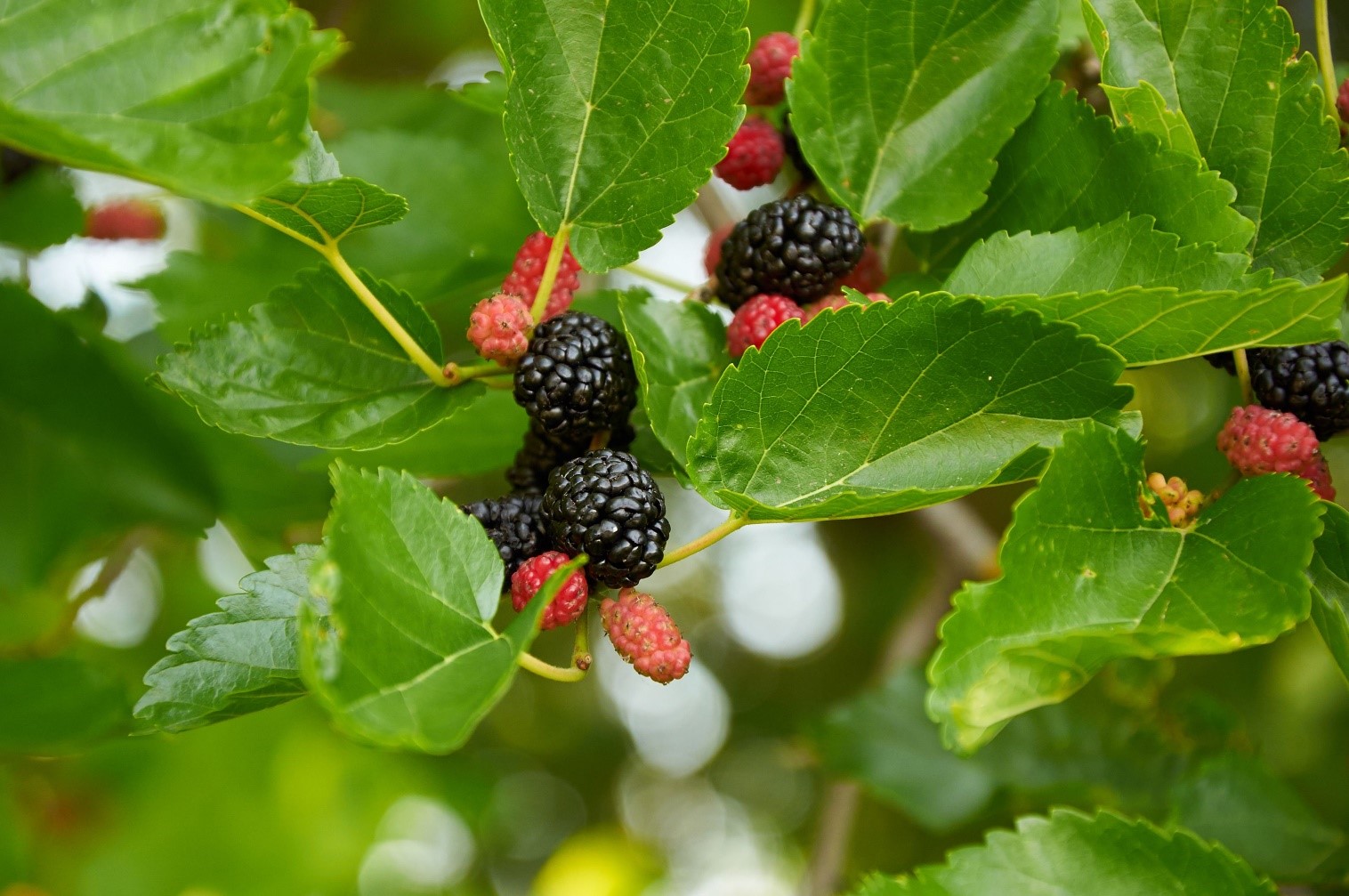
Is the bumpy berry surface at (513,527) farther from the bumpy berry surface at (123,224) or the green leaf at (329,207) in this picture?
the bumpy berry surface at (123,224)

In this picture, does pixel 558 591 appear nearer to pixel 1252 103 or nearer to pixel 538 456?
pixel 538 456

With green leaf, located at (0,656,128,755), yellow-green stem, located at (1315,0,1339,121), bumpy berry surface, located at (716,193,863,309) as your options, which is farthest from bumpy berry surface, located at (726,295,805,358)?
green leaf, located at (0,656,128,755)

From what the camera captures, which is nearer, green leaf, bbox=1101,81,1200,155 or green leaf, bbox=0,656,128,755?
green leaf, bbox=1101,81,1200,155

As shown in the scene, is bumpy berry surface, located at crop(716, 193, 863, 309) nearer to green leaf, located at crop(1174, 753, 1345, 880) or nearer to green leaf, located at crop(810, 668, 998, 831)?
green leaf, located at crop(1174, 753, 1345, 880)

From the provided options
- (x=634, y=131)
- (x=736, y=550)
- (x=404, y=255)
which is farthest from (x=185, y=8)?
(x=736, y=550)

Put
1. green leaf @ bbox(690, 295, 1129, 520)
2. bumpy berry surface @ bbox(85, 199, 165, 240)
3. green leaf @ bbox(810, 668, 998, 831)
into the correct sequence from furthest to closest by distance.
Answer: bumpy berry surface @ bbox(85, 199, 165, 240) < green leaf @ bbox(810, 668, 998, 831) < green leaf @ bbox(690, 295, 1129, 520)

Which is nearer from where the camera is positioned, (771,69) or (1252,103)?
(1252,103)

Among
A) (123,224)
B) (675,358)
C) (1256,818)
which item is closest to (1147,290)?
(675,358)

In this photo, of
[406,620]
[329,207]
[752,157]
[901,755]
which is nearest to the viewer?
[406,620]
